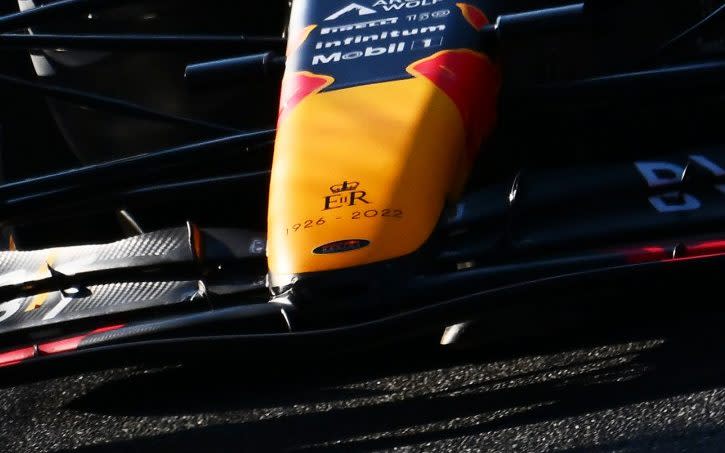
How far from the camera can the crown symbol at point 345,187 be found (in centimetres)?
273

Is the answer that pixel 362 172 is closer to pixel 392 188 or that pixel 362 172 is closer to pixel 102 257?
pixel 392 188

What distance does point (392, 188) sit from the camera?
2.72 metres

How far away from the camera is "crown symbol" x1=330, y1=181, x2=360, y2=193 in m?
2.73

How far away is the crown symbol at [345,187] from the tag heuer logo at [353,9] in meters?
0.76

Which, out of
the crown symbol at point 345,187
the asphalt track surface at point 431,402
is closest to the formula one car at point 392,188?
the crown symbol at point 345,187

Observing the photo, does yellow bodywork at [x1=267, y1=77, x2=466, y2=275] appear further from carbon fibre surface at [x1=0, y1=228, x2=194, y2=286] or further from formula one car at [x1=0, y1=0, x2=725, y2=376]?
carbon fibre surface at [x1=0, y1=228, x2=194, y2=286]

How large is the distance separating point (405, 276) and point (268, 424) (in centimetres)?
41

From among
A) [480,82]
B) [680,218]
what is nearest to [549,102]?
[480,82]

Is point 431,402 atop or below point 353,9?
below

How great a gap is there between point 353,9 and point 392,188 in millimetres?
831

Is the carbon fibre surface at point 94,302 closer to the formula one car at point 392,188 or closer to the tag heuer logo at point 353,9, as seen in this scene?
the formula one car at point 392,188

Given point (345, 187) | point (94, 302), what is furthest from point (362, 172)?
point (94, 302)

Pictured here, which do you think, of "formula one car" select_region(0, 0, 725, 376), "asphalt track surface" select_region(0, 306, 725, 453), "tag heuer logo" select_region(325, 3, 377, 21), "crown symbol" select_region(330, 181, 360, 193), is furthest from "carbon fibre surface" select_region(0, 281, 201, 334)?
"tag heuer logo" select_region(325, 3, 377, 21)

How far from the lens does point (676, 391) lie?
2.34 meters
